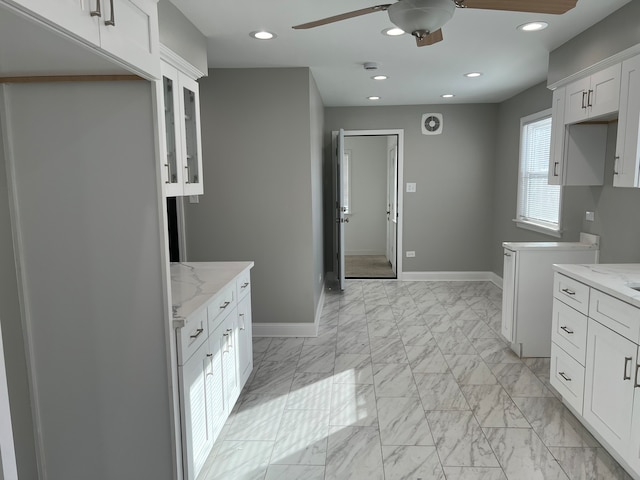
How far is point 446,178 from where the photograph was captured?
6363mm

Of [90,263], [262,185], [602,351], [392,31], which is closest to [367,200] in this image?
[262,185]

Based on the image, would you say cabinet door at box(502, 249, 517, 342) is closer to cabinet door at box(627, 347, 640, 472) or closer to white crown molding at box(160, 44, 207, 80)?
cabinet door at box(627, 347, 640, 472)

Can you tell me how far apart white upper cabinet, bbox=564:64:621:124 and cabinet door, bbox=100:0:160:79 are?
265cm

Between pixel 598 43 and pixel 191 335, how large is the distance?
3.10 meters

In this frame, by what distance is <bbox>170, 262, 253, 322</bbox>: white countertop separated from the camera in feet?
6.83

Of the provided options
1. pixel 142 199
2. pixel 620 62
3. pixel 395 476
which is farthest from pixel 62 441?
pixel 620 62

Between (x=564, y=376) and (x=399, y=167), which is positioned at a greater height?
(x=399, y=167)

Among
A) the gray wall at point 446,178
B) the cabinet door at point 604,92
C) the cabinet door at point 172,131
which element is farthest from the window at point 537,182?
the cabinet door at point 172,131

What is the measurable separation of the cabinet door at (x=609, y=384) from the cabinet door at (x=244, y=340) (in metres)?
2.05

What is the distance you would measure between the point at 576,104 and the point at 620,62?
0.49 m

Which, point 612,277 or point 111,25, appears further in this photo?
point 612,277

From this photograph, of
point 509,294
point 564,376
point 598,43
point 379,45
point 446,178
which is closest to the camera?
point 564,376

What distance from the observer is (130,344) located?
5.94 ft

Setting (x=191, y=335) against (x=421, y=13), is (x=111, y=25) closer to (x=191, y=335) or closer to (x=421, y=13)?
(x=421, y=13)
